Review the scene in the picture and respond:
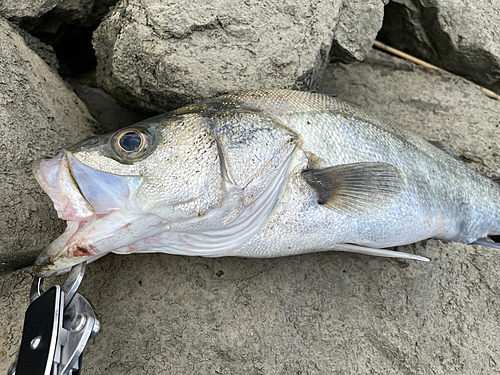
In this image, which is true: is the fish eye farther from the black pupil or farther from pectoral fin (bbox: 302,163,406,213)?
pectoral fin (bbox: 302,163,406,213)

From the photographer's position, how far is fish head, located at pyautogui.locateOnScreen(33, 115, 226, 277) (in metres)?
1.27

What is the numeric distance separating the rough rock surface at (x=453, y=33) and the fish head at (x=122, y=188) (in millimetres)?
2072

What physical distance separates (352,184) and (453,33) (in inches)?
67.9

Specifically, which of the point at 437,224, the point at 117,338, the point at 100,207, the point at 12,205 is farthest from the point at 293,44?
the point at 117,338

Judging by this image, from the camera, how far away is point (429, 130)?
247 centimetres

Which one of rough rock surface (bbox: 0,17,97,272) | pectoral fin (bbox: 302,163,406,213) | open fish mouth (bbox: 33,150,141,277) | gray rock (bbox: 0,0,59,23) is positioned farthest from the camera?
gray rock (bbox: 0,0,59,23)

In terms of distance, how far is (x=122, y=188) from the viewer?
1278 mm

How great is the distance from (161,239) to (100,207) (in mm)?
262

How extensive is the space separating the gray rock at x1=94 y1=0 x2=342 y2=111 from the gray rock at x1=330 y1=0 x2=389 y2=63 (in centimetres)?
13

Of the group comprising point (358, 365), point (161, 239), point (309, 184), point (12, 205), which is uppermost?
point (309, 184)

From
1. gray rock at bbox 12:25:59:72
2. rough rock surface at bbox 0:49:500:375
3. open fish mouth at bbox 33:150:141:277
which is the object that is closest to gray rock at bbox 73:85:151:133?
gray rock at bbox 12:25:59:72

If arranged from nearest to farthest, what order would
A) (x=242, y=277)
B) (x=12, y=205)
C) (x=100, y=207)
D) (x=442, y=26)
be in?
(x=100, y=207)
(x=12, y=205)
(x=242, y=277)
(x=442, y=26)

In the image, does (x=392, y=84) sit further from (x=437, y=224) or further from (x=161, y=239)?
(x=161, y=239)

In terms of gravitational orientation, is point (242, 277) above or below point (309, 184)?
below
